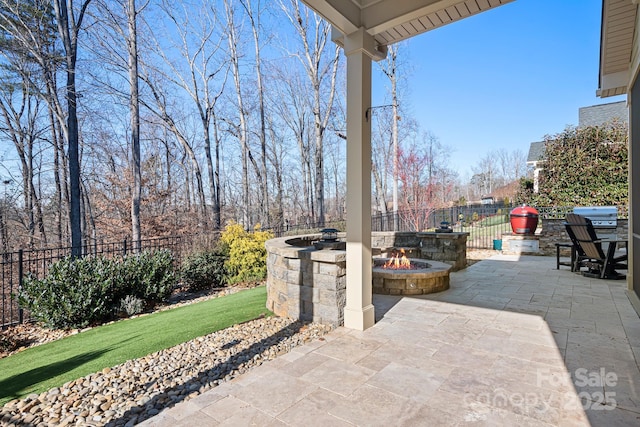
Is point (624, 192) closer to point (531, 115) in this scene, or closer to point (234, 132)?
point (531, 115)

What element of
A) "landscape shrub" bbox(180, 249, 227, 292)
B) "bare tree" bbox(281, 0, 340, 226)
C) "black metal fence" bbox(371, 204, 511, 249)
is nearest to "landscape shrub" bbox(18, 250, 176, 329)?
"landscape shrub" bbox(180, 249, 227, 292)

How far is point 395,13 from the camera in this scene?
3.08 m

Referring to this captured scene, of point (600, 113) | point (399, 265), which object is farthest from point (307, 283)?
point (600, 113)

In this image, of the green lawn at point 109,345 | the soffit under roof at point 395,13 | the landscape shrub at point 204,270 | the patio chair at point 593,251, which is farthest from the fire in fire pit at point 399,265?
the landscape shrub at point 204,270

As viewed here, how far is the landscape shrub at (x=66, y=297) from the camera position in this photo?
4594mm

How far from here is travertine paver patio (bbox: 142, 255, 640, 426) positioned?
1.88 metres

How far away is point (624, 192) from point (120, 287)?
1296 cm

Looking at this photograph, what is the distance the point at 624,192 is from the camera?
30.2ft

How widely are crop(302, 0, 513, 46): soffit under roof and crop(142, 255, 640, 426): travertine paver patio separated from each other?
310 cm

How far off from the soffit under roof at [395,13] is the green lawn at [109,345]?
3501mm

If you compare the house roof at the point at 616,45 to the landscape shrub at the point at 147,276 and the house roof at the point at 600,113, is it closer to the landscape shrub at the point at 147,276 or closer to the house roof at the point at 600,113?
the landscape shrub at the point at 147,276

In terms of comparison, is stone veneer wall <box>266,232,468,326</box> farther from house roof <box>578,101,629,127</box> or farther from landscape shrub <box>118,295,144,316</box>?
house roof <box>578,101,629,127</box>

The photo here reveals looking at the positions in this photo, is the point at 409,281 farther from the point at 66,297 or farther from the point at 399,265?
the point at 66,297

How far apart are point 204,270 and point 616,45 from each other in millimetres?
7798
